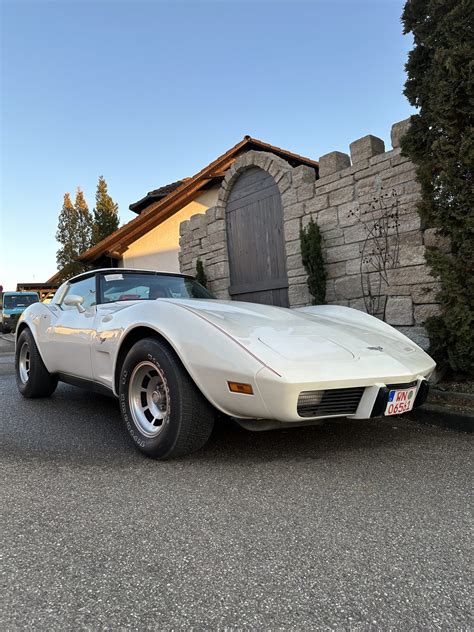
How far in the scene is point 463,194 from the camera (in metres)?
3.84

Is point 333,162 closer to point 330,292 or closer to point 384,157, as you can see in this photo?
point 384,157

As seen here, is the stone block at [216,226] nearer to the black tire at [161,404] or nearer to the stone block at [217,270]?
the stone block at [217,270]

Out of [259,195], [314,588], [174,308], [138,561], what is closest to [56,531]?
[138,561]

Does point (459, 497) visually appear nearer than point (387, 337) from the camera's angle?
Yes

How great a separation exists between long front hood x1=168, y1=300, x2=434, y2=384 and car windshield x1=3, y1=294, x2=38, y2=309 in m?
21.8

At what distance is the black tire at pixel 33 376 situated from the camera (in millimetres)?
4344

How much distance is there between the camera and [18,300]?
2261cm

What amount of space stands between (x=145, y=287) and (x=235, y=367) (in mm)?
1793

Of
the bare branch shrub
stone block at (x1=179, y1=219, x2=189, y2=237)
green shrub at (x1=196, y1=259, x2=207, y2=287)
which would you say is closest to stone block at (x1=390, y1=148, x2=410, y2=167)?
the bare branch shrub

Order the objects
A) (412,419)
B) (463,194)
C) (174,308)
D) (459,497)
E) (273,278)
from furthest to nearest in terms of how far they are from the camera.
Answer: (273,278), (463,194), (412,419), (174,308), (459,497)

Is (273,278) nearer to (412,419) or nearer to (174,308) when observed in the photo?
(412,419)

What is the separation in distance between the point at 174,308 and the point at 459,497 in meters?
1.74

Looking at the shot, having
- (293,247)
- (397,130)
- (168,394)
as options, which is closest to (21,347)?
(168,394)

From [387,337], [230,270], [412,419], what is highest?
[230,270]
